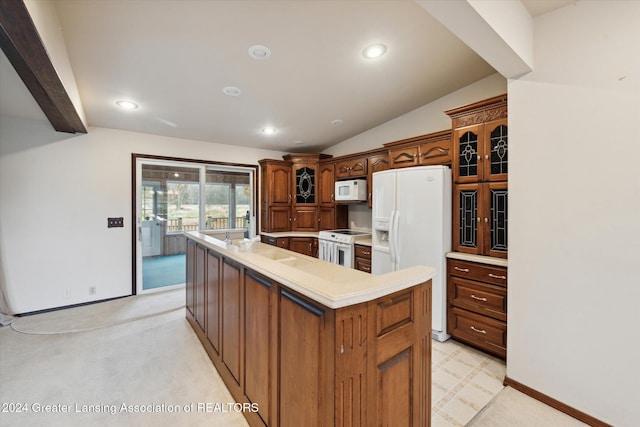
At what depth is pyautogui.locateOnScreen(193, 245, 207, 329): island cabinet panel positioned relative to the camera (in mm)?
2465

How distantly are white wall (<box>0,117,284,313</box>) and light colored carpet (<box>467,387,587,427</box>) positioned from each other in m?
4.45

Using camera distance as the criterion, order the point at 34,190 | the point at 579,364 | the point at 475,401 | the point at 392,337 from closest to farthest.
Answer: the point at 392,337
the point at 579,364
the point at 475,401
the point at 34,190

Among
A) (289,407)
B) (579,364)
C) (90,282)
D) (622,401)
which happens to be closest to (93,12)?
(289,407)

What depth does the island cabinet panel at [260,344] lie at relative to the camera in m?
1.31

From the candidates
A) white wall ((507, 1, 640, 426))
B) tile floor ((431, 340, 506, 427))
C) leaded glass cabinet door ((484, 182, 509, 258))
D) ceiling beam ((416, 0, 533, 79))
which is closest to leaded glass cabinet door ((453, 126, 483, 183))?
leaded glass cabinet door ((484, 182, 509, 258))

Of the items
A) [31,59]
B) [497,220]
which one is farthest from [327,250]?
[31,59]

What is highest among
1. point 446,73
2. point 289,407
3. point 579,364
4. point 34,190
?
point 446,73

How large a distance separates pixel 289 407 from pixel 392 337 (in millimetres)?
577

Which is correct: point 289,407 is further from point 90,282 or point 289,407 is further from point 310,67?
point 90,282

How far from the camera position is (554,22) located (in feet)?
5.77

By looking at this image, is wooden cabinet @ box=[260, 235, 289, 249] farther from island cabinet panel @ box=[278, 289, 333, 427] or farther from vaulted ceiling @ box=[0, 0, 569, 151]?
island cabinet panel @ box=[278, 289, 333, 427]

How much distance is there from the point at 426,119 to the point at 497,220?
1766 mm

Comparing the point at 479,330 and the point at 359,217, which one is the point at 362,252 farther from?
the point at 479,330

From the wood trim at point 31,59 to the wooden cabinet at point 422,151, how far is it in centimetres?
313
